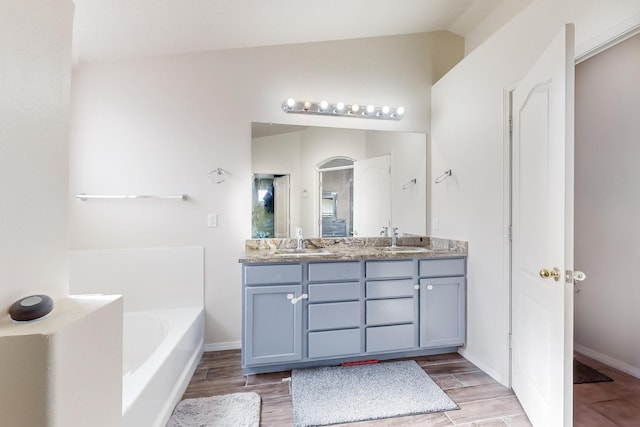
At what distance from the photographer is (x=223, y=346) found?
2605 millimetres

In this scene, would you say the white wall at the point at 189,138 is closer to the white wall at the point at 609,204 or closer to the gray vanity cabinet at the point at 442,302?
the gray vanity cabinet at the point at 442,302

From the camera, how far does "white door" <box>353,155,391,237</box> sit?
114 inches

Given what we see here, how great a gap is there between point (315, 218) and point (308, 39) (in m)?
1.61

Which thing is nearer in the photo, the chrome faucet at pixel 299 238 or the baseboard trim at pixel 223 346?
the baseboard trim at pixel 223 346

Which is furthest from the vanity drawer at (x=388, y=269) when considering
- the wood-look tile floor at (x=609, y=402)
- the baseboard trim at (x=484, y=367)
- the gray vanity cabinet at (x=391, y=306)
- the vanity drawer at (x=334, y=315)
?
the wood-look tile floor at (x=609, y=402)

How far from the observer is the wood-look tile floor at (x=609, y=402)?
173 centimetres

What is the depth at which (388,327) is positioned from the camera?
2.34m

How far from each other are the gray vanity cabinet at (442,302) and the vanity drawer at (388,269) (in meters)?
0.11

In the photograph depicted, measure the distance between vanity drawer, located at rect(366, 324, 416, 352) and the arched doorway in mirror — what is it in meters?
0.92

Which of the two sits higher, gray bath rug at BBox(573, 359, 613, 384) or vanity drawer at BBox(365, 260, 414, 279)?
vanity drawer at BBox(365, 260, 414, 279)

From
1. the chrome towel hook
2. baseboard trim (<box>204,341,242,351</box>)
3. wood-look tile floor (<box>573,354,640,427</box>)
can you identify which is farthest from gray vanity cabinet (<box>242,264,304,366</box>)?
wood-look tile floor (<box>573,354,640,427</box>)

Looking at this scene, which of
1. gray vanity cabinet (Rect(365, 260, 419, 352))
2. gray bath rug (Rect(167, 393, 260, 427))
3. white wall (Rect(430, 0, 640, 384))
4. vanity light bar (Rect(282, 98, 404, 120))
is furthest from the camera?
vanity light bar (Rect(282, 98, 404, 120))

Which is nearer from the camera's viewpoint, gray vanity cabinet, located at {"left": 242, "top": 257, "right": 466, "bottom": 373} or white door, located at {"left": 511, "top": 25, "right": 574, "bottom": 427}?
white door, located at {"left": 511, "top": 25, "right": 574, "bottom": 427}

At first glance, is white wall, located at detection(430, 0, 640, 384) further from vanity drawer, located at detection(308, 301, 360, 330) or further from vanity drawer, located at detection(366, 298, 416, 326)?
vanity drawer, located at detection(308, 301, 360, 330)
